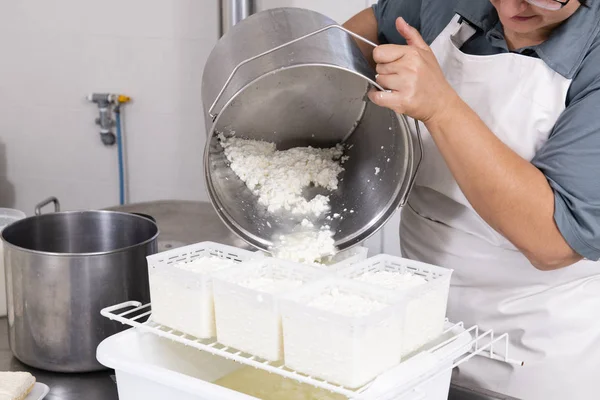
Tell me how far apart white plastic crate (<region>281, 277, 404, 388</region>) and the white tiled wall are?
73.4 inches

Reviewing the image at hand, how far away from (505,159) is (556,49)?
26 centimetres

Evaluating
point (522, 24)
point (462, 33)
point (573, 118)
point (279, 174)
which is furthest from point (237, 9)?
point (573, 118)

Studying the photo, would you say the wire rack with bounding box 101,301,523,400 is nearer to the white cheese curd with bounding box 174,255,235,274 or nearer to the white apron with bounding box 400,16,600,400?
the white cheese curd with bounding box 174,255,235,274

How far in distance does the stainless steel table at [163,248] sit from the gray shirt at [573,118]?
0.30m

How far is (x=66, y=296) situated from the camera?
122 centimetres

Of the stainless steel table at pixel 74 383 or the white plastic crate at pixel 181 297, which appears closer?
the white plastic crate at pixel 181 297

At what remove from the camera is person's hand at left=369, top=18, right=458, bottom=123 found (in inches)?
43.3

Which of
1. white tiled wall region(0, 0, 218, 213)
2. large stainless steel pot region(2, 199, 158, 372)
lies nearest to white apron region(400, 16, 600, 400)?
large stainless steel pot region(2, 199, 158, 372)

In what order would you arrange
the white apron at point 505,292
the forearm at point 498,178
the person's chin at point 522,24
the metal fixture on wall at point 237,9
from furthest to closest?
the metal fixture on wall at point 237,9
the white apron at point 505,292
the person's chin at point 522,24
the forearm at point 498,178

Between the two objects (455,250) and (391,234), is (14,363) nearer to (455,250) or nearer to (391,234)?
(455,250)

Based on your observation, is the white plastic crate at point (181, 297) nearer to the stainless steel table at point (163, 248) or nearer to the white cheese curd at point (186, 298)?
the white cheese curd at point (186, 298)

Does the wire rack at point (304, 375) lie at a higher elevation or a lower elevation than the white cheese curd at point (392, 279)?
lower

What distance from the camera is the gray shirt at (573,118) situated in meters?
1.15

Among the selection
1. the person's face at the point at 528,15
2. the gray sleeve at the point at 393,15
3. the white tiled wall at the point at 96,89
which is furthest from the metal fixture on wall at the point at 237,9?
the person's face at the point at 528,15
